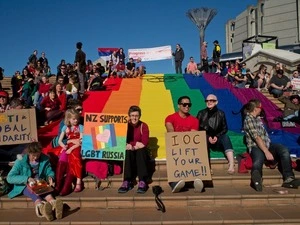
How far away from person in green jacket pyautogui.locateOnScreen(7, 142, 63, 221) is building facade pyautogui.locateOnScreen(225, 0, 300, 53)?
45.1m

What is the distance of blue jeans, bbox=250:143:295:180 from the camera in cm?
517

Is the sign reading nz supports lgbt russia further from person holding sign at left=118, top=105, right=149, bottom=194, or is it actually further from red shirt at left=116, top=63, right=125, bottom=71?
red shirt at left=116, top=63, right=125, bottom=71

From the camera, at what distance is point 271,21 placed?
49156 millimetres

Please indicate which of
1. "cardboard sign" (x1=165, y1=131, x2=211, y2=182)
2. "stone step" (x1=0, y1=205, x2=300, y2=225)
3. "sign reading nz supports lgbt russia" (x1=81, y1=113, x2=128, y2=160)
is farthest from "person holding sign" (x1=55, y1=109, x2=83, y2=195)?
"cardboard sign" (x1=165, y1=131, x2=211, y2=182)

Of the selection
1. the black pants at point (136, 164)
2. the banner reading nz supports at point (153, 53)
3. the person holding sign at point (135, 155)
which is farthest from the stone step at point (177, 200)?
the banner reading nz supports at point (153, 53)

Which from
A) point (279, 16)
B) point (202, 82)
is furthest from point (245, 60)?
point (279, 16)

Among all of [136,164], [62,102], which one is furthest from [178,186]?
[62,102]

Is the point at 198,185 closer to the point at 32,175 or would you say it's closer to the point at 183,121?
the point at 183,121

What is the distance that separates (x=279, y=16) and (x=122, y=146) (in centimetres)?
4973

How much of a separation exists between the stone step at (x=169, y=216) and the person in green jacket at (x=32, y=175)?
0.80 feet

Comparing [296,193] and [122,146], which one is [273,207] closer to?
[296,193]

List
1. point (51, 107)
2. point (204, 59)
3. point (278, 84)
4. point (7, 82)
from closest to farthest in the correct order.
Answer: point (51, 107)
point (278, 84)
point (7, 82)
point (204, 59)

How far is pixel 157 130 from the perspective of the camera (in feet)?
23.7

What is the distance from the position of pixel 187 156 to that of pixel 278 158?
174cm
